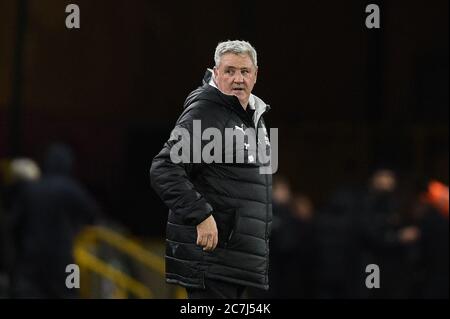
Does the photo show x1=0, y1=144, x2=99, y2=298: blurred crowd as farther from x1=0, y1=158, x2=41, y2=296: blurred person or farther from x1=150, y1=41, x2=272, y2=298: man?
x1=150, y1=41, x2=272, y2=298: man

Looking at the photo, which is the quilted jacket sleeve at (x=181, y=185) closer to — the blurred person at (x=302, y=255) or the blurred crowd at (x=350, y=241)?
the blurred crowd at (x=350, y=241)

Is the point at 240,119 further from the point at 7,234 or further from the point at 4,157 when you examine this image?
the point at 4,157

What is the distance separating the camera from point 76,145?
45.0 feet

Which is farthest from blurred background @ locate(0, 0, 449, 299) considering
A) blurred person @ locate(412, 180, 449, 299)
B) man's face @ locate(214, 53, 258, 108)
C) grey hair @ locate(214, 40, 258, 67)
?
grey hair @ locate(214, 40, 258, 67)

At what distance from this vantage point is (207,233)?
18.8ft

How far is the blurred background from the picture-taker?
472 inches

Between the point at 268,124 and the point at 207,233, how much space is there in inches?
322

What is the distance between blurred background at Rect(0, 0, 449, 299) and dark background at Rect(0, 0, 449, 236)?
15 mm

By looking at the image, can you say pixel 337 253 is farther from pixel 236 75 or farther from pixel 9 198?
pixel 236 75

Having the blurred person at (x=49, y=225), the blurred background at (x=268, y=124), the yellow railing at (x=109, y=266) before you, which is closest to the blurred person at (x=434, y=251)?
the blurred background at (x=268, y=124)

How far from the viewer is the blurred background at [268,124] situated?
1200cm

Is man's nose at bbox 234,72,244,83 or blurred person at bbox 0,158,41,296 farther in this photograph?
blurred person at bbox 0,158,41,296
